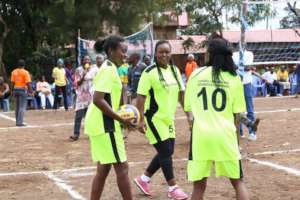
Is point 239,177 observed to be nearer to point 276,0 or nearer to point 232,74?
point 232,74

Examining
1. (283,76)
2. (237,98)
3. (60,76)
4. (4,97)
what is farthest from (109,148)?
(283,76)

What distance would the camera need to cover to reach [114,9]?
30.3 metres

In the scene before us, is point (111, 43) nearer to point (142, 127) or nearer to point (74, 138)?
point (142, 127)

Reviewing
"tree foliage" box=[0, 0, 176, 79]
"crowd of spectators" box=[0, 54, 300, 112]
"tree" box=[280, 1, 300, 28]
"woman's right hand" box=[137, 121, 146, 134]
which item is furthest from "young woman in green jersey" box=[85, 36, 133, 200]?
"tree foliage" box=[0, 0, 176, 79]

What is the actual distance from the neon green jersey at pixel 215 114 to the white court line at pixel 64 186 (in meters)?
2.42

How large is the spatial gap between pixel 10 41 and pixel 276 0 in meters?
22.2

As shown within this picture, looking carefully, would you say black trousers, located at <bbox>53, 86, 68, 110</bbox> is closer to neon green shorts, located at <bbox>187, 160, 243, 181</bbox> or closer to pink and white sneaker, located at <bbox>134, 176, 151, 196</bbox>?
pink and white sneaker, located at <bbox>134, 176, 151, 196</bbox>

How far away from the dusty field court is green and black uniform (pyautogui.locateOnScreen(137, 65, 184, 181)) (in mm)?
585

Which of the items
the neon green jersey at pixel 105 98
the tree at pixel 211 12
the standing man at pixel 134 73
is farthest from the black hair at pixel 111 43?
the tree at pixel 211 12

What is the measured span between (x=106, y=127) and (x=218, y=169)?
1.19 meters

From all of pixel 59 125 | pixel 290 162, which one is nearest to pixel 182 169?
pixel 290 162

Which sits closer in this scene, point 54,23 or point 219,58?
point 219,58

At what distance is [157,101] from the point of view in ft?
22.5

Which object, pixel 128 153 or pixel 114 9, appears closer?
pixel 128 153
